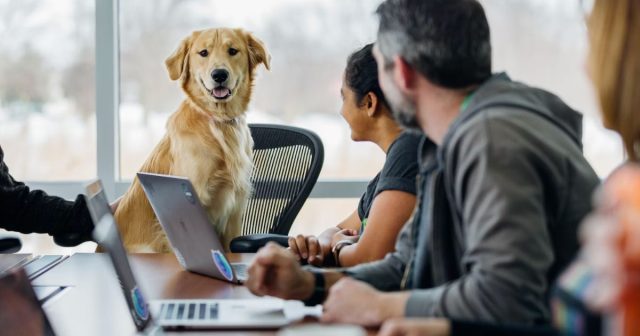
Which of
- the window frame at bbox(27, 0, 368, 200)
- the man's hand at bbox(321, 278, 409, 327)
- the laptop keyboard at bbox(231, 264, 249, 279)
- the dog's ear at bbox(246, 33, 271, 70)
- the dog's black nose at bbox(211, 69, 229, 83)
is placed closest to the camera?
the man's hand at bbox(321, 278, 409, 327)

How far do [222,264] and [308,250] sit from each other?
1.28 ft

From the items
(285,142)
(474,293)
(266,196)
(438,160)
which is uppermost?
(438,160)

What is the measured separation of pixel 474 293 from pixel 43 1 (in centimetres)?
319

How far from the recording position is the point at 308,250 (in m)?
2.28

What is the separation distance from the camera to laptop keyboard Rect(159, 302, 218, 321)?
59.8 inches

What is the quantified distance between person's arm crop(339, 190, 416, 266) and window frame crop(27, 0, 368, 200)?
6.35 feet

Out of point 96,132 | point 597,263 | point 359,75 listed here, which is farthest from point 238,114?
point 597,263

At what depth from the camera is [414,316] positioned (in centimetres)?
130

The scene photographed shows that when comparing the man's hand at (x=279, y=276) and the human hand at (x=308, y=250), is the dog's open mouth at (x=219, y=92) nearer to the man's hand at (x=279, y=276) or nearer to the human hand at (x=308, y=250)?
the human hand at (x=308, y=250)

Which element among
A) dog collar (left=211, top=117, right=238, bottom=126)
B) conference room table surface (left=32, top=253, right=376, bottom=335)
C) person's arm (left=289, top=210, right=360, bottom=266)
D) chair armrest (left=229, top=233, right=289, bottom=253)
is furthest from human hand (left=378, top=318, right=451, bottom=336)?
dog collar (left=211, top=117, right=238, bottom=126)


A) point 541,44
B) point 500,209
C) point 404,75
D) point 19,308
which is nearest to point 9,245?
point 19,308

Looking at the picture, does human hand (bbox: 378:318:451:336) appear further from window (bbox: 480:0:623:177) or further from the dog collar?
window (bbox: 480:0:623:177)

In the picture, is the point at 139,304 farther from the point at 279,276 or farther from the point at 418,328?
the point at 418,328

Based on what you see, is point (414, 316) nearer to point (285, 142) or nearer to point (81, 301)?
point (81, 301)
